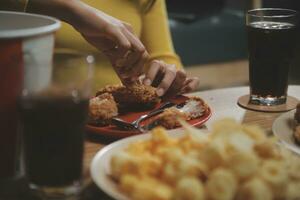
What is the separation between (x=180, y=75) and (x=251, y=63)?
0.17 meters

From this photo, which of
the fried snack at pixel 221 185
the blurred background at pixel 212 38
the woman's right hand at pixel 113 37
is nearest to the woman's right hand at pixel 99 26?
the woman's right hand at pixel 113 37

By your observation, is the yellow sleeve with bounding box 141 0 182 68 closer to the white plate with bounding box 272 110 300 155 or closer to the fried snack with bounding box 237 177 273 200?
the white plate with bounding box 272 110 300 155

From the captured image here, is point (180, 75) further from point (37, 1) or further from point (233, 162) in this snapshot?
point (233, 162)

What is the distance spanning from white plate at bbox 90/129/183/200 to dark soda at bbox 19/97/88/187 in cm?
4

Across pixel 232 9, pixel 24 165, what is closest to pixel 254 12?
pixel 24 165

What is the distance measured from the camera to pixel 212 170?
706 millimetres

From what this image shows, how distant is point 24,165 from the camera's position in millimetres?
812

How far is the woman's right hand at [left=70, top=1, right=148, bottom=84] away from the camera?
118 cm

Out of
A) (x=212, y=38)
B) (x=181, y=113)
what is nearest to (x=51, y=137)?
(x=181, y=113)

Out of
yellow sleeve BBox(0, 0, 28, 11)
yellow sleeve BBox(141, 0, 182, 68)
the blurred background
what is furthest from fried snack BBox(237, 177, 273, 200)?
the blurred background

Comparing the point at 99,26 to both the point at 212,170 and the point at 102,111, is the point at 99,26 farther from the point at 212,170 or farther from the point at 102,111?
the point at 212,170

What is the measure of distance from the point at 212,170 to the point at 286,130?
0.36 m

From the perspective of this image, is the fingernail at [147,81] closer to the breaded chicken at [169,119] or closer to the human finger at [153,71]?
the human finger at [153,71]

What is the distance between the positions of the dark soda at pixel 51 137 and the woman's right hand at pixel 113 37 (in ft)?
1.41
